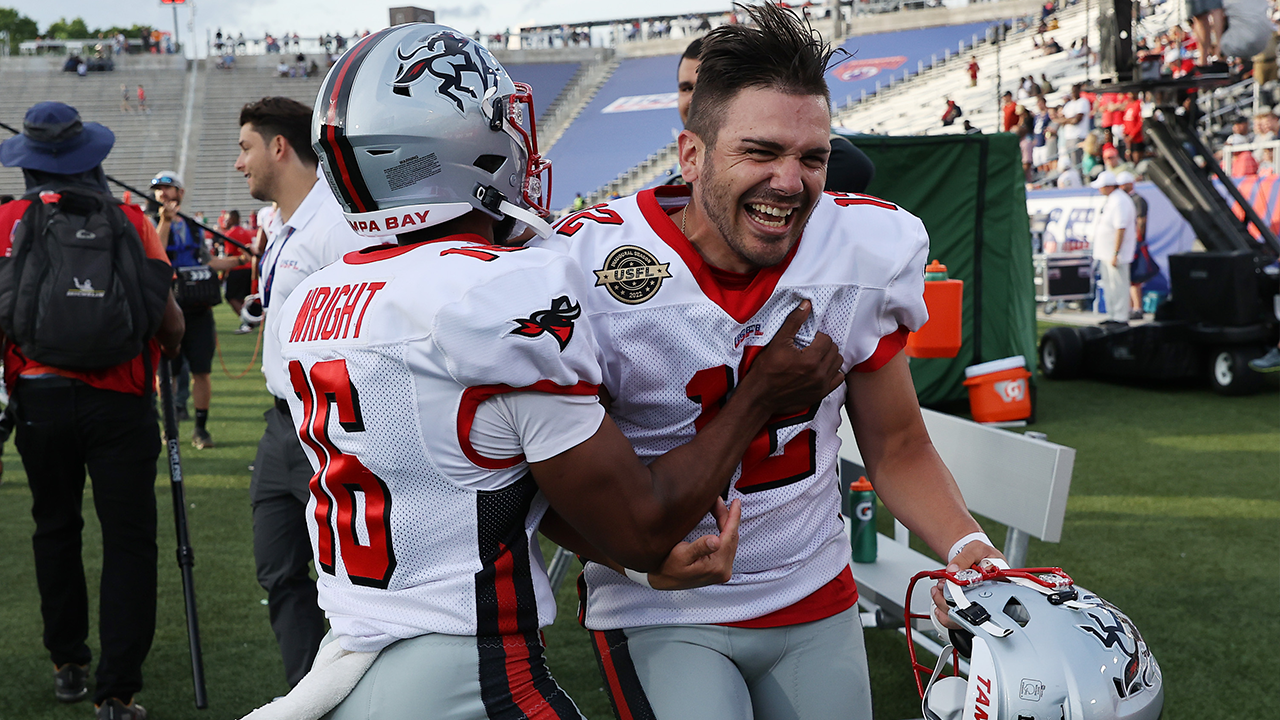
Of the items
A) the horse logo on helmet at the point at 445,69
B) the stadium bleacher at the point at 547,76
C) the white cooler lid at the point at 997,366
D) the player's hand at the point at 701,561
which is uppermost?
the stadium bleacher at the point at 547,76

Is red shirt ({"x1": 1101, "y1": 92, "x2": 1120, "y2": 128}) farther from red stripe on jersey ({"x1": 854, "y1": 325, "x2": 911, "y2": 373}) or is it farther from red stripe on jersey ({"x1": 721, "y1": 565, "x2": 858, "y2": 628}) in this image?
red stripe on jersey ({"x1": 721, "y1": 565, "x2": 858, "y2": 628})

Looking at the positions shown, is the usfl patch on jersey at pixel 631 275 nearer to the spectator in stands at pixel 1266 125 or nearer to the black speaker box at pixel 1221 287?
the black speaker box at pixel 1221 287

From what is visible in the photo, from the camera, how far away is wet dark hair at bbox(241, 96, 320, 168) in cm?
359

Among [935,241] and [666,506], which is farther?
[935,241]

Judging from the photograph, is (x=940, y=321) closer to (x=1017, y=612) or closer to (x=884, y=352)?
(x=884, y=352)

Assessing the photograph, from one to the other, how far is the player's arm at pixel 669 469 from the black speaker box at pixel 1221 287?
26.3 feet

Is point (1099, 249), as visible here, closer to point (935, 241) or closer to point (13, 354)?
point (935, 241)

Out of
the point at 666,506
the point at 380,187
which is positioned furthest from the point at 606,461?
the point at 380,187

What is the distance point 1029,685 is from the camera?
1.44 meters

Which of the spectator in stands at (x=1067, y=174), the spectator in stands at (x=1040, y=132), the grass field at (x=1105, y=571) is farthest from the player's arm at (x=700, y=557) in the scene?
the spectator in stands at (x=1040, y=132)

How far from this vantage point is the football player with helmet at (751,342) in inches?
69.5

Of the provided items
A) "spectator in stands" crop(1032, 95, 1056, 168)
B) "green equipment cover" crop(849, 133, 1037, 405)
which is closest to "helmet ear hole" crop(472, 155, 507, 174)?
"green equipment cover" crop(849, 133, 1037, 405)

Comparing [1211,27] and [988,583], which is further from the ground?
[1211,27]

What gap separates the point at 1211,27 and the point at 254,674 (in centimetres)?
1011
